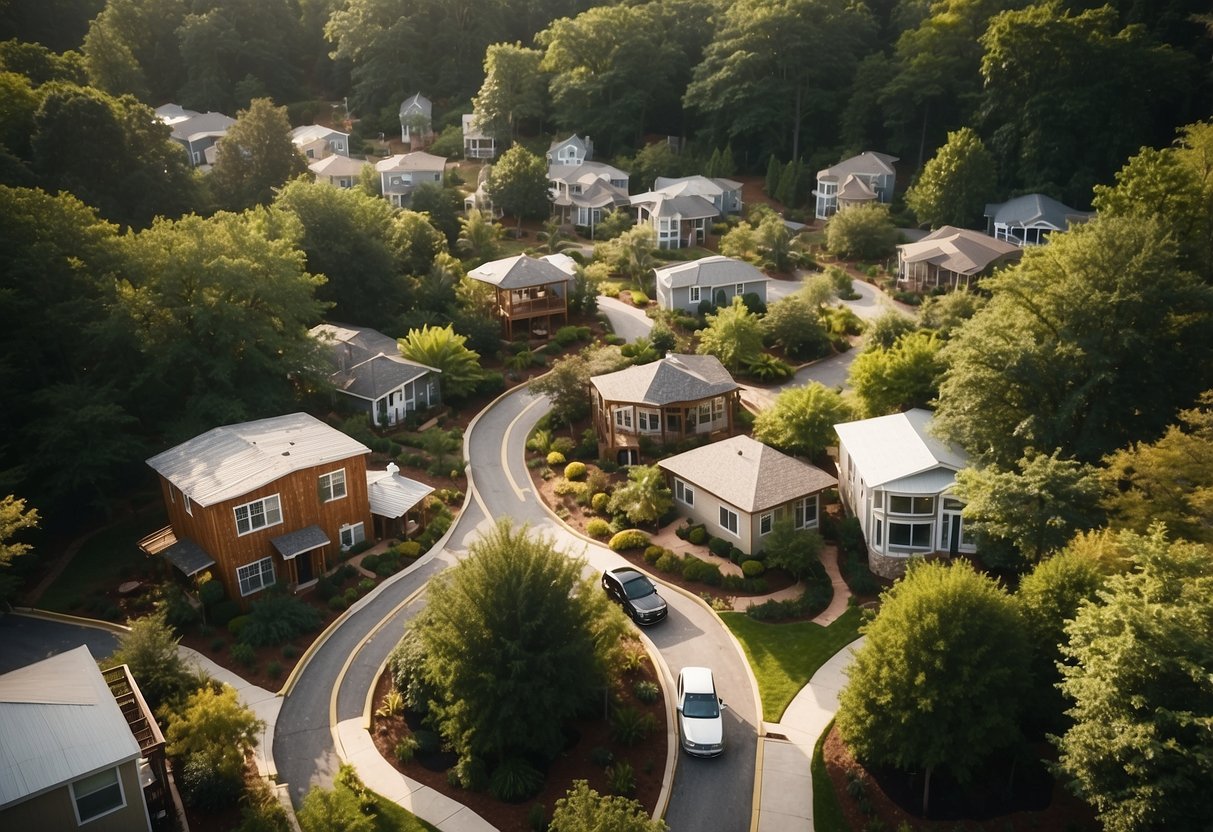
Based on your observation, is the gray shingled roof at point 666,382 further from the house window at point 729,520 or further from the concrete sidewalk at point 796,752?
the concrete sidewalk at point 796,752

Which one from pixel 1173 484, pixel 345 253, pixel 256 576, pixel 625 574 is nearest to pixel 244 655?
pixel 256 576

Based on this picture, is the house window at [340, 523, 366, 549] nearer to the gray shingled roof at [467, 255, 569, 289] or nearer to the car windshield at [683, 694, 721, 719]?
the car windshield at [683, 694, 721, 719]

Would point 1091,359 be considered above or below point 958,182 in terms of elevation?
below

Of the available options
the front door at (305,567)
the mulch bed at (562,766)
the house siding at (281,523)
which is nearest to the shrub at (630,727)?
the mulch bed at (562,766)

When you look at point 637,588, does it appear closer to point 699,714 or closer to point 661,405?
point 699,714

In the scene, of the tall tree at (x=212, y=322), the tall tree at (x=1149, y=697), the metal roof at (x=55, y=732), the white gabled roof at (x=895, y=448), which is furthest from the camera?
the tall tree at (x=212, y=322)
